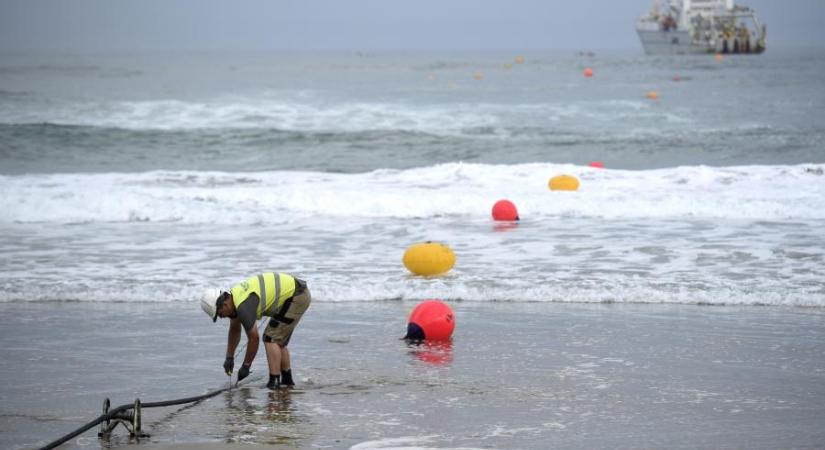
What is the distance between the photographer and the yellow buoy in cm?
1205

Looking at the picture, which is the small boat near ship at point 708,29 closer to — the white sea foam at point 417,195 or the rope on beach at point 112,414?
the white sea foam at point 417,195

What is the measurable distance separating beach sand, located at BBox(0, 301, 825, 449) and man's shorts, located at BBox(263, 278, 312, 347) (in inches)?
16.4

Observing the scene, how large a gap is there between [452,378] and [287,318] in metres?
1.38

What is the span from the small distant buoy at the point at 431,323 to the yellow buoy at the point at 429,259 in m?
2.76

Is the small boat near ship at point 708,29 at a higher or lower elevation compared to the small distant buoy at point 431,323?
higher

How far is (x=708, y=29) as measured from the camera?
10919 centimetres

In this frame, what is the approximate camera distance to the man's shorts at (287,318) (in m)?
7.61

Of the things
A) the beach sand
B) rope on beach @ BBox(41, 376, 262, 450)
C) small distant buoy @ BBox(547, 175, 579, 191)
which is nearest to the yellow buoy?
the beach sand

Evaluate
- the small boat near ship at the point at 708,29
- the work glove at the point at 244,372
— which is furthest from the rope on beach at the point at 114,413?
the small boat near ship at the point at 708,29

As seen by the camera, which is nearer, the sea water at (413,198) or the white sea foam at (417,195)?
the sea water at (413,198)

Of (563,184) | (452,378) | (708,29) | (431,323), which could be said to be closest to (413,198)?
(563,184)

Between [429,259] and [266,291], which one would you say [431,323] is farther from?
[429,259]

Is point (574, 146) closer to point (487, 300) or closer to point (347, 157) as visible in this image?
point (347, 157)

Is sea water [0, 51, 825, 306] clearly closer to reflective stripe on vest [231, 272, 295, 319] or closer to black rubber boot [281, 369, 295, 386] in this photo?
black rubber boot [281, 369, 295, 386]
